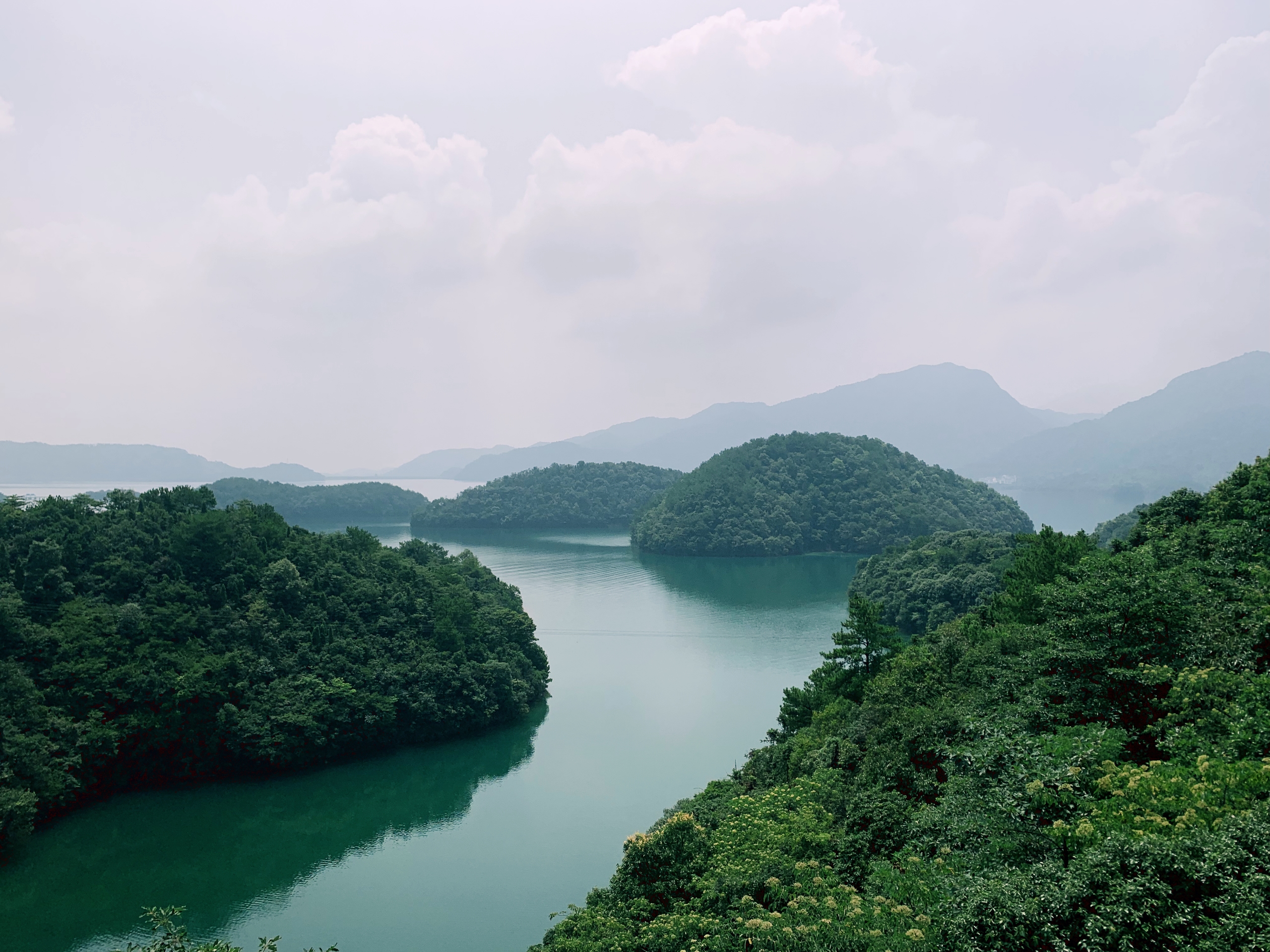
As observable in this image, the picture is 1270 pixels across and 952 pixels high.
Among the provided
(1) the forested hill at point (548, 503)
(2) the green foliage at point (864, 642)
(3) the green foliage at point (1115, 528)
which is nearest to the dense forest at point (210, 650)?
(2) the green foliage at point (864, 642)

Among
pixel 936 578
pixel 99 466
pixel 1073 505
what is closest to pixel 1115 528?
pixel 936 578

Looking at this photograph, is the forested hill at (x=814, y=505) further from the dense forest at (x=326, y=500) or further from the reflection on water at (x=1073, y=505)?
the dense forest at (x=326, y=500)

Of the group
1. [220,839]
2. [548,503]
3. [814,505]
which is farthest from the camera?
[548,503]

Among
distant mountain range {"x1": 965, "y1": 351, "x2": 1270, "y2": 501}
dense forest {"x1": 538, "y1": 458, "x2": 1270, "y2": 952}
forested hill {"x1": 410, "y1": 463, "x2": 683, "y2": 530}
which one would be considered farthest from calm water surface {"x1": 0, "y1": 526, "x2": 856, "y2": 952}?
distant mountain range {"x1": 965, "y1": 351, "x2": 1270, "y2": 501}

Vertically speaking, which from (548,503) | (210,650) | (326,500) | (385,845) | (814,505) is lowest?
(385,845)

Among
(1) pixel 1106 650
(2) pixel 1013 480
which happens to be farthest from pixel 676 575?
(2) pixel 1013 480

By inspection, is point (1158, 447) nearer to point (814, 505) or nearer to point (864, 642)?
point (814, 505)
